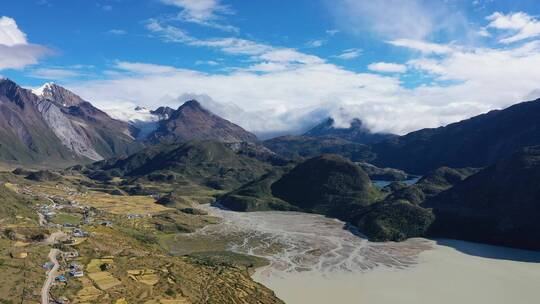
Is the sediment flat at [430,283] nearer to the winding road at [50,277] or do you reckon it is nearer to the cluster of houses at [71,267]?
the cluster of houses at [71,267]

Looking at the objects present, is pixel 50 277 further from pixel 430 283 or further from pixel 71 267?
pixel 430 283

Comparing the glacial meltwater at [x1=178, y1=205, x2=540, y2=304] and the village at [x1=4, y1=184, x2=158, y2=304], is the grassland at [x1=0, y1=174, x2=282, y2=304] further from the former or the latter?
the glacial meltwater at [x1=178, y1=205, x2=540, y2=304]

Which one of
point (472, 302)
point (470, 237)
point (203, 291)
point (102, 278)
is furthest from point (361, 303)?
point (470, 237)

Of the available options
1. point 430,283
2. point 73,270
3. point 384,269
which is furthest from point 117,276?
point 384,269

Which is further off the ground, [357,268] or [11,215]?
[11,215]

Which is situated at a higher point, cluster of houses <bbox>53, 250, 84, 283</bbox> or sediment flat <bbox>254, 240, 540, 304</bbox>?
cluster of houses <bbox>53, 250, 84, 283</bbox>

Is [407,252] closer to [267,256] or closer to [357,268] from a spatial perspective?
[357,268]

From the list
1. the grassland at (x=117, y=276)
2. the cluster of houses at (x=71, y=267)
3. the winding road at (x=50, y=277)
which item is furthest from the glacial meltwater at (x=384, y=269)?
the winding road at (x=50, y=277)

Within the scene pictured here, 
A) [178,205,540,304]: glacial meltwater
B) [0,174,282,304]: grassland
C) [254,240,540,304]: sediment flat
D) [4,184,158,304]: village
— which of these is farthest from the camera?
[178,205,540,304]: glacial meltwater

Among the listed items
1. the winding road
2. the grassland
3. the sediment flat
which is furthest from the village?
the sediment flat
